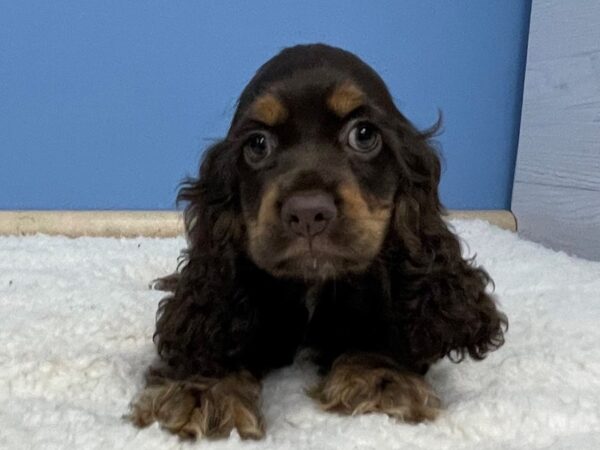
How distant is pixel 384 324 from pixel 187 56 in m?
1.63

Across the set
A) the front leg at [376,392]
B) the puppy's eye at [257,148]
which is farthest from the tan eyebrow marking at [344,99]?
the front leg at [376,392]

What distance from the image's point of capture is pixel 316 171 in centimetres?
110

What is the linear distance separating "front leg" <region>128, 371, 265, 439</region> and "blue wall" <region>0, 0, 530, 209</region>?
5.33ft

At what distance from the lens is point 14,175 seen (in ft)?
8.58

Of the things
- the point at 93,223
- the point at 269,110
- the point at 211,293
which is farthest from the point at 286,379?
the point at 93,223

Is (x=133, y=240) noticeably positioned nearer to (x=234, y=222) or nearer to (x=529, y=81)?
(x=234, y=222)

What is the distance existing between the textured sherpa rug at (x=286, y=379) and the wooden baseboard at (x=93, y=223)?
611 mm

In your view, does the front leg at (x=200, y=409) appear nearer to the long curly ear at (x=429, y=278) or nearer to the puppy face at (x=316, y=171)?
the puppy face at (x=316, y=171)

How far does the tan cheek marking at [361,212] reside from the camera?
1061 millimetres

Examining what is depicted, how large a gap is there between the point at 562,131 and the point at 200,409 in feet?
6.28

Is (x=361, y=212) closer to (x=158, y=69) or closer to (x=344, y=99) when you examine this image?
(x=344, y=99)

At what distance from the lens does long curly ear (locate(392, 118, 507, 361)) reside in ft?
4.06

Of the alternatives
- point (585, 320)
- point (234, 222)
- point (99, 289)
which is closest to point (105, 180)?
point (99, 289)

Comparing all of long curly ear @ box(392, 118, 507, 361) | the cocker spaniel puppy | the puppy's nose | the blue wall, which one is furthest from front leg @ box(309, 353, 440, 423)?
the blue wall
